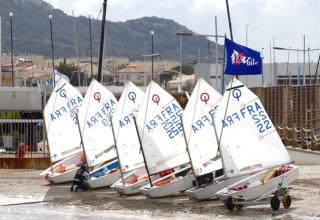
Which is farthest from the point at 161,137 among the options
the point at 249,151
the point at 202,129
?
the point at 249,151

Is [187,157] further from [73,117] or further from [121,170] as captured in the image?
[73,117]

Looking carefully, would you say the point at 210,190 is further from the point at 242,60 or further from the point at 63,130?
the point at 63,130

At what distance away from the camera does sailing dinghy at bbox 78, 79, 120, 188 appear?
25.6m

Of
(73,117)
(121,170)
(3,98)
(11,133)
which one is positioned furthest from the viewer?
(3,98)

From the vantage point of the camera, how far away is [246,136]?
757 inches

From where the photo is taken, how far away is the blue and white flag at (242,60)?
20.2 m

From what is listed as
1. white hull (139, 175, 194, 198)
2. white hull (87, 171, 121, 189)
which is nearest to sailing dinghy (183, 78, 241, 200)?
white hull (139, 175, 194, 198)

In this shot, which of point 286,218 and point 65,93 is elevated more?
point 65,93

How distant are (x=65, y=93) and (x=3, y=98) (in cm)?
1521

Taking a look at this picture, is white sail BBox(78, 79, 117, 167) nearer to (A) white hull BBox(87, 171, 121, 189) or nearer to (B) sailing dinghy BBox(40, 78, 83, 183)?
(A) white hull BBox(87, 171, 121, 189)

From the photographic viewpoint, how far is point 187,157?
22.3 m

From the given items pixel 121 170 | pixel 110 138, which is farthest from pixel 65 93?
pixel 121 170

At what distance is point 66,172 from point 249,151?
9663 mm

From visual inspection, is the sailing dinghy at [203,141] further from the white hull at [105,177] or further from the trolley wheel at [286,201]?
the white hull at [105,177]
